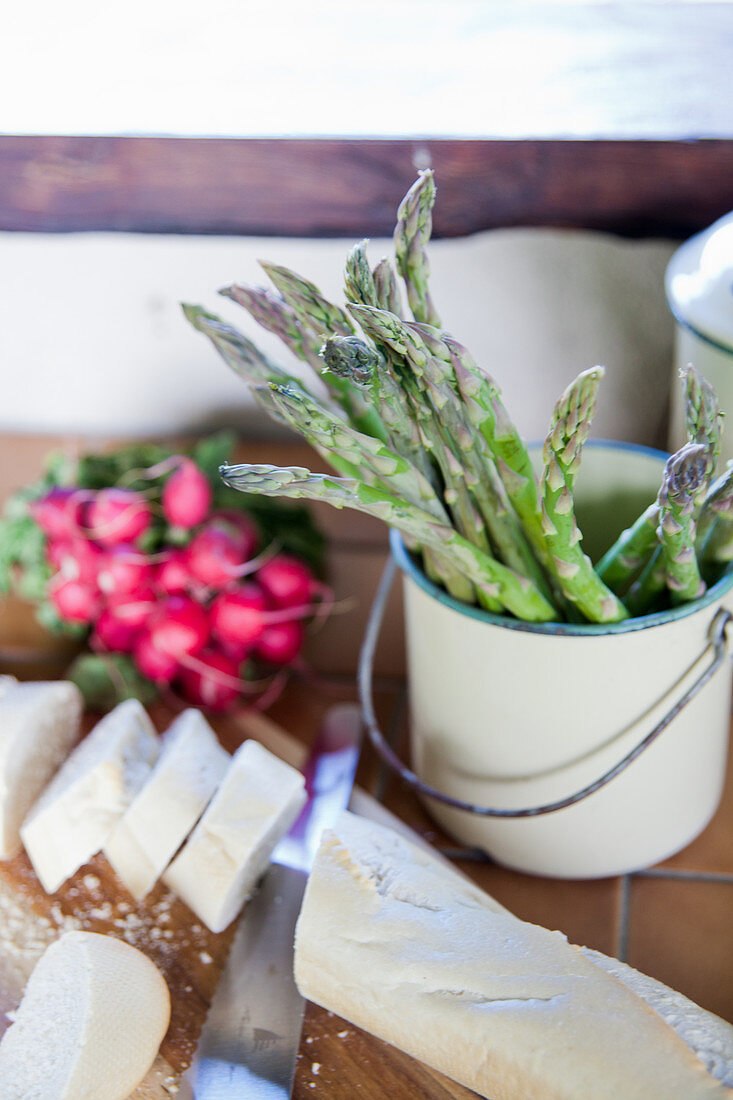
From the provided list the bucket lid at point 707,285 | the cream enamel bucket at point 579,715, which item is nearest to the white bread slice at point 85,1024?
the cream enamel bucket at point 579,715

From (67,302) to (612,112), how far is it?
446 millimetres

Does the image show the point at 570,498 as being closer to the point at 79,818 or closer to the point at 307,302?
the point at 307,302

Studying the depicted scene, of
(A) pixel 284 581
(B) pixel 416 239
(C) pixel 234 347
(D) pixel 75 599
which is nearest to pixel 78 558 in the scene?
(D) pixel 75 599

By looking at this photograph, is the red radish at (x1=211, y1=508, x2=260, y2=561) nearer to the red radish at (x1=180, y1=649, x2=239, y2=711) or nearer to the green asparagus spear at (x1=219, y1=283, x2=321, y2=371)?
the red radish at (x1=180, y1=649, x2=239, y2=711)

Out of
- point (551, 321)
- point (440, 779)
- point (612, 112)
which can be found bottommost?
point (440, 779)

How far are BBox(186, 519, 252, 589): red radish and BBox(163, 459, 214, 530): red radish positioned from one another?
1 centimetres

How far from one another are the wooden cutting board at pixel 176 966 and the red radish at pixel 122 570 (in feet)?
0.65

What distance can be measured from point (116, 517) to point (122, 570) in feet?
0.12

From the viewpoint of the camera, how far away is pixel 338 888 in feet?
1.68

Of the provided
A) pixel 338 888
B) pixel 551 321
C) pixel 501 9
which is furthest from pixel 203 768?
pixel 501 9

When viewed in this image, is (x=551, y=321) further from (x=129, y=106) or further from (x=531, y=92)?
(x=129, y=106)

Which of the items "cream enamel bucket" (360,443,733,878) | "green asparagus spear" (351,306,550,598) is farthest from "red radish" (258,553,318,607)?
"green asparagus spear" (351,306,550,598)

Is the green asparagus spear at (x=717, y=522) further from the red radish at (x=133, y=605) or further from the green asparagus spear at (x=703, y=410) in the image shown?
the red radish at (x=133, y=605)

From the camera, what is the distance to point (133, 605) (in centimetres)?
75
